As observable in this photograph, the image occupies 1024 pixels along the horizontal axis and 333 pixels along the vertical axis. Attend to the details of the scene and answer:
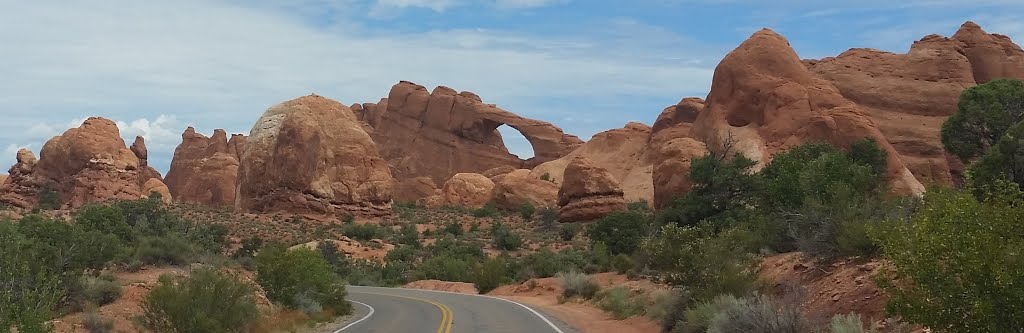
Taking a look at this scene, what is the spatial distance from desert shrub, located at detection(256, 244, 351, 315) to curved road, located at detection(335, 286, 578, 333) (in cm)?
106

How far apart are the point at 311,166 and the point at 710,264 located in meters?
46.3

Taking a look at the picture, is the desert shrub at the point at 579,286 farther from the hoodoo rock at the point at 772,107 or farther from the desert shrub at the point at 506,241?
the hoodoo rock at the point at 772,107

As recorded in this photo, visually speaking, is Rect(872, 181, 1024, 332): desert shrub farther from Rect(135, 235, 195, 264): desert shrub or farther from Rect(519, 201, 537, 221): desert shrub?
Rect(519, 201, 537, 221): desert shrub

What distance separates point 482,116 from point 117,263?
274ft

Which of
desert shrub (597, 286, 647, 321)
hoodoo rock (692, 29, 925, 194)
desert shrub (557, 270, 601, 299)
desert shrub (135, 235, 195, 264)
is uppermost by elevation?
hoodoo rock (692, 29, 925, 194)

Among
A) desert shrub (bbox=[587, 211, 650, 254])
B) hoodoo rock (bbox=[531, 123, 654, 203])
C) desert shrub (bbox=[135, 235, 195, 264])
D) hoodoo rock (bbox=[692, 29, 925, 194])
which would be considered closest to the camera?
desert shrub (bbox=[135, 235, 195, 264])

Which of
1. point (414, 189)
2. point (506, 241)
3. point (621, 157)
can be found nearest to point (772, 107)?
point (506, 241)

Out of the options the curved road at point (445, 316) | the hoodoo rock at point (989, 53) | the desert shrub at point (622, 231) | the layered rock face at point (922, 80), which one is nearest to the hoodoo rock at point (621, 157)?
the layered rock face at point (922, 80)

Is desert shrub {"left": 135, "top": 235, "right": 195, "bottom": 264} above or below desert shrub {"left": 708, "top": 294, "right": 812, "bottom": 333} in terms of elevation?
above

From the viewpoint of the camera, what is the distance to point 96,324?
1636 centimetres

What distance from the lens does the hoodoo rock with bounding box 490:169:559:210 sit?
235 ft

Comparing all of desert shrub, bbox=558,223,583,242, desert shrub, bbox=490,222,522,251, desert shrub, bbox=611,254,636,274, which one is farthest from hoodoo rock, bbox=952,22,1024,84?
desert shrub, bbox=611,254,636,274

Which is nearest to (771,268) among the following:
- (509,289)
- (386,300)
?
(386,300)

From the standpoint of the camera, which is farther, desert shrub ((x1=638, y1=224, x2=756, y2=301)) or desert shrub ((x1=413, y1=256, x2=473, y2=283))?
desert shrub ((x1=413, y1=256, x2=473, y2=283))
